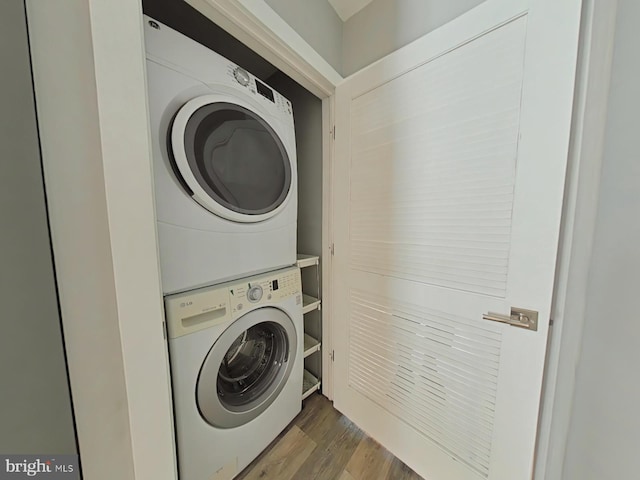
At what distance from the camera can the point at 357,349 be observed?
115 cm

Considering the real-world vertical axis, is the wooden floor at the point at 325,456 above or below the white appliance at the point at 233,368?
below

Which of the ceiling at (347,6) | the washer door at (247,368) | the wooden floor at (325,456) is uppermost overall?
the ceiling at (347,6)

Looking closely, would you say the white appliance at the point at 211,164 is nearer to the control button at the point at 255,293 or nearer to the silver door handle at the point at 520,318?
the control button at the point at 255,293

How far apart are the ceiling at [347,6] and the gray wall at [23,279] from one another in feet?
4.18

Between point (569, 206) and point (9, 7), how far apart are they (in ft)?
4.09

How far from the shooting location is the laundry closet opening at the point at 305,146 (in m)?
1.28

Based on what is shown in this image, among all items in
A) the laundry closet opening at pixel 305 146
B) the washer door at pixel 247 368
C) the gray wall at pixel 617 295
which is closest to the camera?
the gray wall at pixel 617 295

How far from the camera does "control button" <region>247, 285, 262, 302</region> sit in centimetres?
91

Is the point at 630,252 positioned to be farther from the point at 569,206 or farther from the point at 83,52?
the point at 83,52

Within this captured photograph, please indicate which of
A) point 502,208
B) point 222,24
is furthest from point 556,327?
point 222,24

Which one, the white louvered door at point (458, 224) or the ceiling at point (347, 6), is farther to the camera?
the ceiling at point (347, 6)

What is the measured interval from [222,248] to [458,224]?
914mm

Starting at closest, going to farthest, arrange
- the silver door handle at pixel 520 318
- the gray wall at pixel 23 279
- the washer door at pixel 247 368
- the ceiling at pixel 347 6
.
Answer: the gray wall at pixel 23 279, the silver door handle at pixel 520 318, the washer door at pixel 247 368, the ceiling at pixel 347 6

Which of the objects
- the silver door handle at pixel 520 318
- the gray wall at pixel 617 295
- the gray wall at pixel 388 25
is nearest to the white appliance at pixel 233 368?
the silver door handle at pixel 520 318
